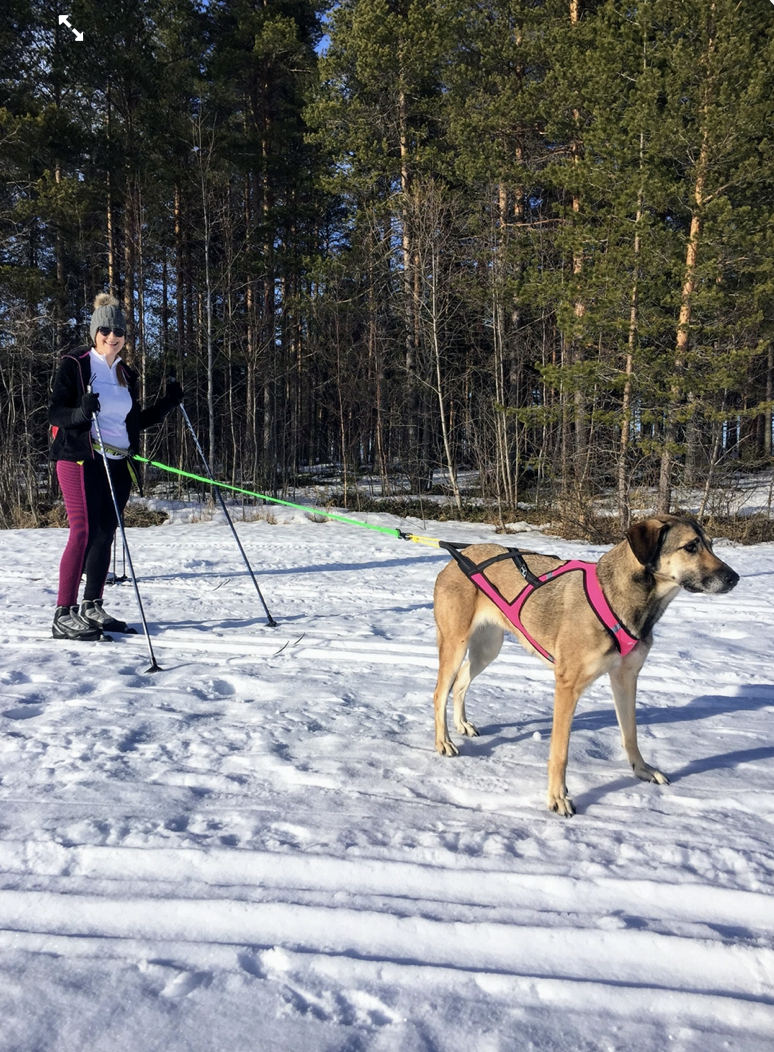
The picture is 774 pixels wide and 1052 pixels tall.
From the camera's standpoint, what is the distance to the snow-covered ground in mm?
1668

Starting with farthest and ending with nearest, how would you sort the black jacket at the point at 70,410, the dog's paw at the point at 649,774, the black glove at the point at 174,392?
the black glove at the point at 174,392
the black jacket at the point at 70,410
the dog's paw at the point at 649,774

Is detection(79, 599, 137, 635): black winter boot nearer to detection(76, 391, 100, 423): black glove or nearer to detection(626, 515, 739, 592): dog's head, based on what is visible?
detection(76, 391, 100, 423): black glove

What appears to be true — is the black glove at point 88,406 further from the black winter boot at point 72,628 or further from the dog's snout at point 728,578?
the dog's snout at point 728,578

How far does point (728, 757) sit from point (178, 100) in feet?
76.7

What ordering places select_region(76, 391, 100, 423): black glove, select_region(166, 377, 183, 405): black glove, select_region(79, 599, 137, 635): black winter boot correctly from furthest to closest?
select_region(166, 377, 183, 405): black glove → select_region(79, 599, 137, 635): black winter boot → select_region(76, 391, 100, 423): black glove

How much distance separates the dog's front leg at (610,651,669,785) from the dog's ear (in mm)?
488

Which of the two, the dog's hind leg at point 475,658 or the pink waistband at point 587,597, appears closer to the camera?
the pink waistband at point 587,597

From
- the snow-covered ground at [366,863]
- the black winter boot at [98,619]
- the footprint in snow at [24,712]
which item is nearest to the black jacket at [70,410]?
the black winter boot at [98,619]

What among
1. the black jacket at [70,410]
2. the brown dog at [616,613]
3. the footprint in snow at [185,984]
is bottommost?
the footprint in snow at [185,984]

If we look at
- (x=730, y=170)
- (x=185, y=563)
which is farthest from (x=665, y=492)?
(x=185, y=563)

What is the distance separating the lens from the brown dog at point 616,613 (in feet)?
9.36

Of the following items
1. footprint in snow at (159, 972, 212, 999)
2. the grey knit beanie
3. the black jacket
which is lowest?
footprint in snow at (159, 972, 212, 999)

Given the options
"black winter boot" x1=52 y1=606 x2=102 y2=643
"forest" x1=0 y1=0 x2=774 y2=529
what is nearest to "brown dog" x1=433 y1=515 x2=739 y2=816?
"black winter boot" x1=52 y1=606 x2=102 y2=643

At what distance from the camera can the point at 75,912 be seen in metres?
2.01
